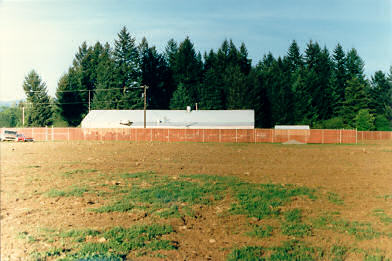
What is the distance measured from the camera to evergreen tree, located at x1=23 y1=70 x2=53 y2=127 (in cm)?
7425

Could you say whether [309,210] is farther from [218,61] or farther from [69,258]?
[218,61]

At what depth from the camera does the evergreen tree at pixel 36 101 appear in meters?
74.2

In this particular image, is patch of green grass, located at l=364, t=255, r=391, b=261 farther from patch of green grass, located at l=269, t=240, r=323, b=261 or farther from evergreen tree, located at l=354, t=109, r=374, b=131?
evergreen tree, located at l=354, t=109, r=374, b=131

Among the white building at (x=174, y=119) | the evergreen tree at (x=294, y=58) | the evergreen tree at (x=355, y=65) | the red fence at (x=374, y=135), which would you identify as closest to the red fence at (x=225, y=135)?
the white building at (x=174, y=119)

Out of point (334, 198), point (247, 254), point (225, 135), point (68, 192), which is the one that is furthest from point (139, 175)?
point (225, 135)

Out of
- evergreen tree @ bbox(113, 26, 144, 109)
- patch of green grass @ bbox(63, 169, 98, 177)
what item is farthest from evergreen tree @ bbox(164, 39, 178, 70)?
patch of green grass @ bbox(63, 169, 98, 177)

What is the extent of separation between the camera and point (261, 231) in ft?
22.0

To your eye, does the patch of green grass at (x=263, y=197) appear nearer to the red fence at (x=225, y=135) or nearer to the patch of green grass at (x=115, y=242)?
the patch of green grass at (x=115, y=242)

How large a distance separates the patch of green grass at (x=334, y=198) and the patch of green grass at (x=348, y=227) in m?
1.49

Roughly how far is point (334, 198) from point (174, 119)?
5061 centimetres

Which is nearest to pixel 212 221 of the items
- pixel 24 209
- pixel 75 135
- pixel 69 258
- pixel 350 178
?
pixel 69 258

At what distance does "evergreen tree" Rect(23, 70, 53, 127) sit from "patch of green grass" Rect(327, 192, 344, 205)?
243 feet

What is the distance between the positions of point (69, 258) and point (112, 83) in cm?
7401

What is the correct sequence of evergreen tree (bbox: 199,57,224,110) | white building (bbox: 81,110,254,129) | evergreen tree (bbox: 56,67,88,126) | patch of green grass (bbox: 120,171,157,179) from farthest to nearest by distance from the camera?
evergreen tree (bbox: 56,67,88,126)
evergreen tree (bbox: 199,57,224,110)
white building (bbox: 81,110,254,129)
patch of green grass (bbox: 120,171,157,179)
